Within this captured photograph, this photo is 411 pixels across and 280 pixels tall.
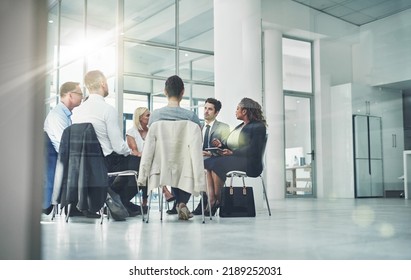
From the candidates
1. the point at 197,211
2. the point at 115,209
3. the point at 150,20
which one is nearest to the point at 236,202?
the point at 197,211

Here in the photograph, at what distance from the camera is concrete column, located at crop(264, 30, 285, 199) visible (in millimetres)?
4875

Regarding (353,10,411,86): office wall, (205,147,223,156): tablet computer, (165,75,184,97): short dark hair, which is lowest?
(205,147,223,156): tablet computer

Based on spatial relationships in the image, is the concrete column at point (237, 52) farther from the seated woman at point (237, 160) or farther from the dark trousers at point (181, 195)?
the dark trousers at point (181, 195)

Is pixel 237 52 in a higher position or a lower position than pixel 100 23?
lower

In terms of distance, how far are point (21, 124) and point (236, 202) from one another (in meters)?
3.00

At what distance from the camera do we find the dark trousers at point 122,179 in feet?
11.6

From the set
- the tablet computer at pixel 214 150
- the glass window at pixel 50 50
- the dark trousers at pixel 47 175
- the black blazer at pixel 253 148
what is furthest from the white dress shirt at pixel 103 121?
the glass window at pixel 50 50

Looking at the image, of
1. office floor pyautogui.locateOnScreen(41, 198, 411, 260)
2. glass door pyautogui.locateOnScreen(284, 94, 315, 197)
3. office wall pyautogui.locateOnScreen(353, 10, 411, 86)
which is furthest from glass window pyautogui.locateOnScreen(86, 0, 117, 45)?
office wall pyautogui.locateOnScreen(353, 10, 411, 86)

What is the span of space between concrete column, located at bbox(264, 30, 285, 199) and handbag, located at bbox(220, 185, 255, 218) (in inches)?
34.6

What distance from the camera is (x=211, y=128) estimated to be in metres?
4.17

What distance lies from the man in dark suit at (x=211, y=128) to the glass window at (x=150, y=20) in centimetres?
154

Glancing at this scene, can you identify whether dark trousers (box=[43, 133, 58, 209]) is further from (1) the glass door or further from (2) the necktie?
(1) the glass door

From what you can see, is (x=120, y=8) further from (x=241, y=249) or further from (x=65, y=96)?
(x=241, y=249)

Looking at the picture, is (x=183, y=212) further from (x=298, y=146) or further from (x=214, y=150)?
(x=298, y=146)
